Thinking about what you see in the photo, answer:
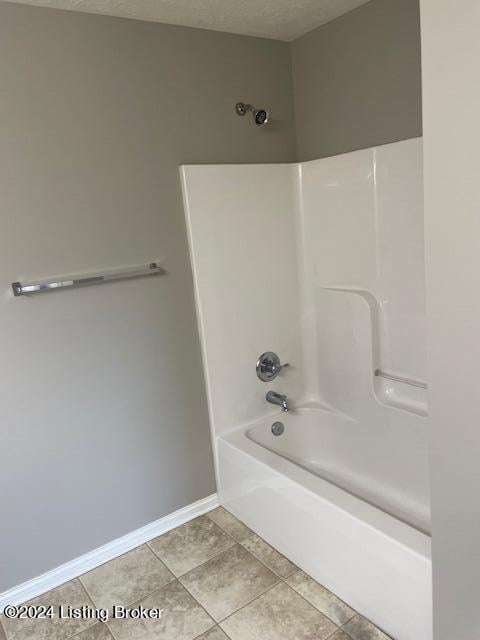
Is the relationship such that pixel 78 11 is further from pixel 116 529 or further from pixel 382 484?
pixel 382 484

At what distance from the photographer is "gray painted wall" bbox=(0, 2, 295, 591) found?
185 cm

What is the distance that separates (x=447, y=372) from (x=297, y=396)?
5.63 feet

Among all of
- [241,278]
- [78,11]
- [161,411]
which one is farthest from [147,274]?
→ [78,11]

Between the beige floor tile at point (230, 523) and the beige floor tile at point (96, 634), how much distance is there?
653 mm

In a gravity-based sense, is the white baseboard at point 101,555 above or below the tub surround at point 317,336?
below

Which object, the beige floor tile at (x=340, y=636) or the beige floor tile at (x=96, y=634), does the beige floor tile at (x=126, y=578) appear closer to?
the beige floor tile at (x=96, y=634)

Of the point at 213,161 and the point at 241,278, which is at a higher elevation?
the point at 213,161

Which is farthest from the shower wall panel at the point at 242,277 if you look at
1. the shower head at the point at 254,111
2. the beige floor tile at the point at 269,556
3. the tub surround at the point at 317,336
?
the beige floor tile at the point at 269,556

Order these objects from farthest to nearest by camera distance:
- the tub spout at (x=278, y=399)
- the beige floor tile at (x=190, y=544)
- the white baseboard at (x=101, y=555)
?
the tub spout at (x=278, y=399) < the beige floor tile at (x=190, y=544) < the white baseboard at (x=101, y=555)

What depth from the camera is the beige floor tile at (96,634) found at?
183 cm

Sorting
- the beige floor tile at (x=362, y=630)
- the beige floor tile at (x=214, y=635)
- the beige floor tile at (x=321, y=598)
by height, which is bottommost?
the beige floor tile at (x=214, y=635)

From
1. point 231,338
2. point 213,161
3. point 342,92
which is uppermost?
point 342,92

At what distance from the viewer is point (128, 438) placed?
223 cm

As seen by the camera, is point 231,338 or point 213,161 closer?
point 213,161
